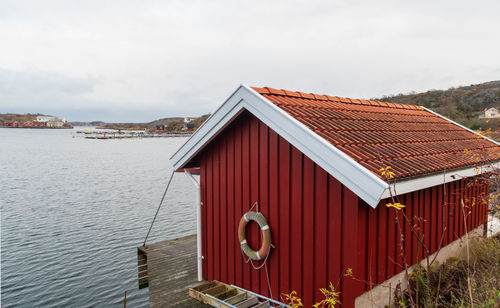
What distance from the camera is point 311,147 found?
14.1 feet

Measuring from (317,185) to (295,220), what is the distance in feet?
2.22

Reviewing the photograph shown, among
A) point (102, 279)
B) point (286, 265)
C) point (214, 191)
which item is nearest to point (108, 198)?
point (102, 279)

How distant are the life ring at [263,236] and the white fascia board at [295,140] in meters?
1.45

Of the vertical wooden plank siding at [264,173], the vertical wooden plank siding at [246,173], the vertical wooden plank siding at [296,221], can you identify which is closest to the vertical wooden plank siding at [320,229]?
the vertical wooden plank siding at [296,221]

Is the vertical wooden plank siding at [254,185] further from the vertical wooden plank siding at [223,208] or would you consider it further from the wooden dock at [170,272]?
the wooden dock at [170,272]

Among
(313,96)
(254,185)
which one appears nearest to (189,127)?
(313,96)

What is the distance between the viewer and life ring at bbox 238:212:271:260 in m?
5.23

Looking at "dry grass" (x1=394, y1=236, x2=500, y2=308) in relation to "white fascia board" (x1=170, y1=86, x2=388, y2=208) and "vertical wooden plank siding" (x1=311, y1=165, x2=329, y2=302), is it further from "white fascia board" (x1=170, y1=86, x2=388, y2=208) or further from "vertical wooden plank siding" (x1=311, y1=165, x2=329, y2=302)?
"white fascia board" (x1=170, y1=86, x2=388, y2=208)

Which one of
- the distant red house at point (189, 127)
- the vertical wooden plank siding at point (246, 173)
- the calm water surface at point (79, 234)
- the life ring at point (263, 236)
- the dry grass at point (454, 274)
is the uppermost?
the distant red house at point (189, 127)

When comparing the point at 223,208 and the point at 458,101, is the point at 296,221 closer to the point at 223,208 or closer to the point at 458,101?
the point at 223,208

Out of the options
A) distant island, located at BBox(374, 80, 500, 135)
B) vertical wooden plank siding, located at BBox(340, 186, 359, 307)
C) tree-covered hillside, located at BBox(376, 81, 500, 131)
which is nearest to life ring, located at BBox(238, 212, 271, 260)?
vertical wooden plank siding, located at BBox(340, 186, 359, 307)

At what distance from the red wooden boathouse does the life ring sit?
0.34 feet

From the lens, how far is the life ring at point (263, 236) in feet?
17.1

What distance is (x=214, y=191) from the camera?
6.37 metres
